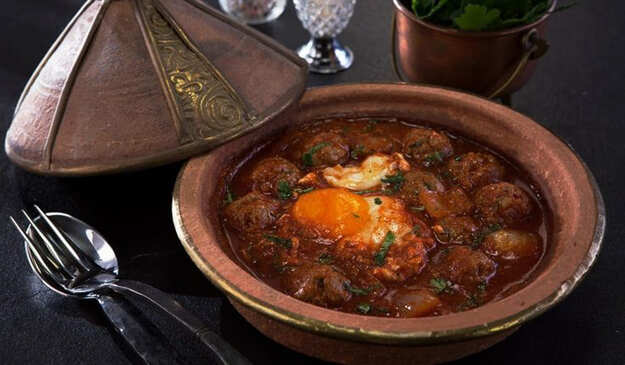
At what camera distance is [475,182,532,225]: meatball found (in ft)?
8.16

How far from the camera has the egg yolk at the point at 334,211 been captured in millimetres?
2445

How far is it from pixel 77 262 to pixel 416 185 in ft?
3.93

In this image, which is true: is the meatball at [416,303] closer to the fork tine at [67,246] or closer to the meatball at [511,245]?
the meatball at [511,245]

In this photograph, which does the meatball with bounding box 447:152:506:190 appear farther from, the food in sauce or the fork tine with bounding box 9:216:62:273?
the fork tine with bounding box 9:216:62:273

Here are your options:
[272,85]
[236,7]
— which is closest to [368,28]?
[236,7]

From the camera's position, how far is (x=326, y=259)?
2.36 metres

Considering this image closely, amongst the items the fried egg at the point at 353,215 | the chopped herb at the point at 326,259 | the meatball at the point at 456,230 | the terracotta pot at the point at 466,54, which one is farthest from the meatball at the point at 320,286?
the terracotta pot at the point at 466,54

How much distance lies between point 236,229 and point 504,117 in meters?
1.10

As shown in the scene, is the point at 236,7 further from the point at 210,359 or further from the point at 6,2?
the point at 210,359

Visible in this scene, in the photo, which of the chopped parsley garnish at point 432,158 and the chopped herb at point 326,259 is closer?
the chopped herb at point 326,259

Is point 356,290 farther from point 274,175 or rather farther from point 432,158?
point 432,158

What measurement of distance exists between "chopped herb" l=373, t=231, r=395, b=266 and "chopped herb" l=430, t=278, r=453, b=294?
175 mm

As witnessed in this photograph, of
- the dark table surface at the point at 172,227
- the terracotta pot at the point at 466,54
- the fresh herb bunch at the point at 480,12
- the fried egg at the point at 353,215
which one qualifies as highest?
the fresh herb bunch at the point at 480,12

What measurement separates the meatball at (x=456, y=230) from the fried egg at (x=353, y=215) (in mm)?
105
